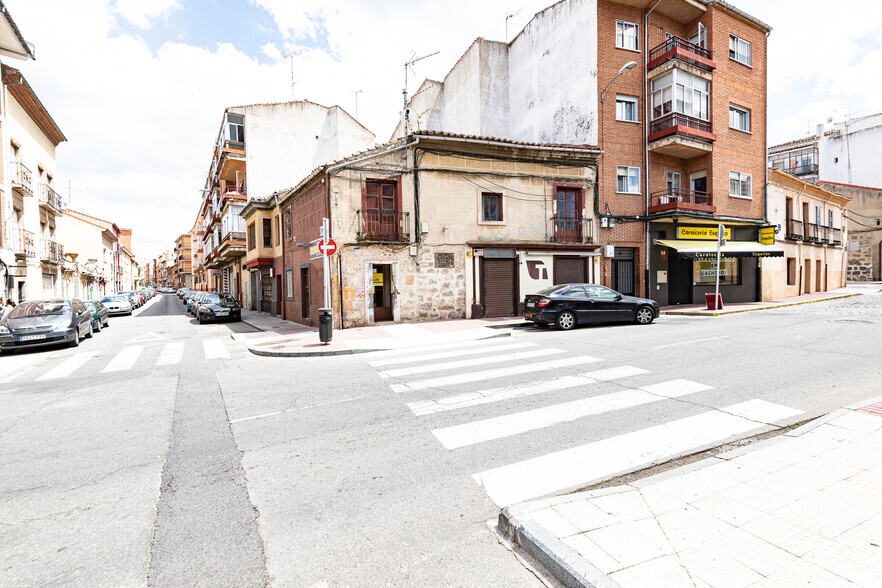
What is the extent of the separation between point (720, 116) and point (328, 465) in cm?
2413

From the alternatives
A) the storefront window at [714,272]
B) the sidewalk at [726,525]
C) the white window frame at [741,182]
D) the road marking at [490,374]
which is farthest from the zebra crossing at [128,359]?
the white window frame at [741,182]

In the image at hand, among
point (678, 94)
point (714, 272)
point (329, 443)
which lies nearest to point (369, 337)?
point (329, 443)

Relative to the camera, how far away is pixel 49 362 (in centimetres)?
1007

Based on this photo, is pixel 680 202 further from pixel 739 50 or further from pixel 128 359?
pixel 128 359

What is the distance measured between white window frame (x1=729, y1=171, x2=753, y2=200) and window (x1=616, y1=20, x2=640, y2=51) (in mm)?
7994

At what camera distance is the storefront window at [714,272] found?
68.2ft

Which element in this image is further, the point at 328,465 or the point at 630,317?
the point at 630,317

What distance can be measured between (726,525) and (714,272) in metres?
22.2

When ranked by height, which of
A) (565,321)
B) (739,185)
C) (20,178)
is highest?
(20,178)

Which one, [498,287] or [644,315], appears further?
[498,287]

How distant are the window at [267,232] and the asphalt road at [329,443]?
1440 cm

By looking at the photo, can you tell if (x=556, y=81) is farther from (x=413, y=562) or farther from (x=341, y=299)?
(x=413, y=562)

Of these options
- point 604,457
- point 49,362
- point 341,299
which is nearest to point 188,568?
point 604,457

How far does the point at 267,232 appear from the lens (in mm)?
23438
